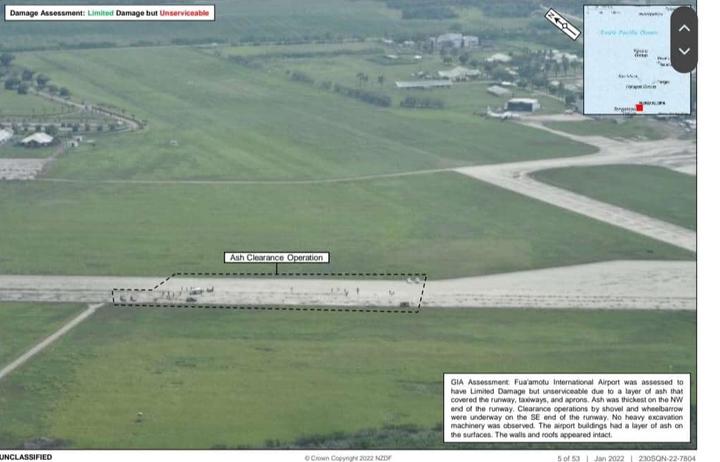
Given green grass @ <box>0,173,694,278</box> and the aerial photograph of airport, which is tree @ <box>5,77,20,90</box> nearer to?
the aerial photograph of airport

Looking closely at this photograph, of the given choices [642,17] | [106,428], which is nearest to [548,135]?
[642,17]

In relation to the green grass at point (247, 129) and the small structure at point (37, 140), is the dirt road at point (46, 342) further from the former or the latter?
the small structure at point (37, 140)

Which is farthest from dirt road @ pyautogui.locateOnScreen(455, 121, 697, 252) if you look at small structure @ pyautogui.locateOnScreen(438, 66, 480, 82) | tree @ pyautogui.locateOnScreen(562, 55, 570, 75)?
small structure @ pyautogui.locateOnScreen(438, 66, 480, 82)

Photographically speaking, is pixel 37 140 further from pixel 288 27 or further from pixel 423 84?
pixel 288 27

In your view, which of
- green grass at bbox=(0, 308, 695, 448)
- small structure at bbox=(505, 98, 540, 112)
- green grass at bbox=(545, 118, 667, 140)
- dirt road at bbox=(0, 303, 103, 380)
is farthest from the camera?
small structure at bbox=(505, 98, 540, 112)

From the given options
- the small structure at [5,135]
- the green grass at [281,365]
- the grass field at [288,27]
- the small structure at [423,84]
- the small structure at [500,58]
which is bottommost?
the green grass at [281,365]

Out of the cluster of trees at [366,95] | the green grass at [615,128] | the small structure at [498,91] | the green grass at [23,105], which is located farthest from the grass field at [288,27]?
the green grass at [615,128]

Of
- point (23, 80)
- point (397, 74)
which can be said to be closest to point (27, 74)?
point (23, 80)
